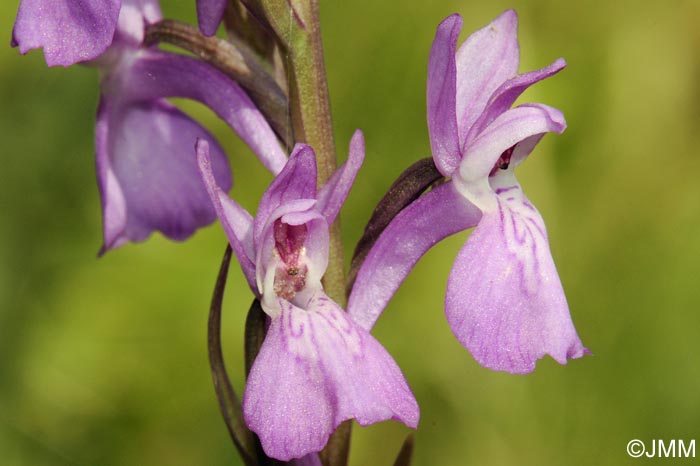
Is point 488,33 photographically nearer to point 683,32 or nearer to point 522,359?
point 522,359

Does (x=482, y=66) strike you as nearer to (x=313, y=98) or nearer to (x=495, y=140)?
(x=495, y=140)

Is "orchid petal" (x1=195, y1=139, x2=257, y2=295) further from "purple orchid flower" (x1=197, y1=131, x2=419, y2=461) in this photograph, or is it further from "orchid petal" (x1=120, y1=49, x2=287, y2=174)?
"orchid petal" (x1=120, y1=49, x2=287, y2=174)

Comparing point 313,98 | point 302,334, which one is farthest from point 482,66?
point 302,334

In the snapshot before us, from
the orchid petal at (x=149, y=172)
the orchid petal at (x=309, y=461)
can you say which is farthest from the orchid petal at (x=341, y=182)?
the orchid petal at (x=149, y=172)

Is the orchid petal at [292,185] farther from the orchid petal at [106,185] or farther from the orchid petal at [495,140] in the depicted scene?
the orchid petal at [106,185]

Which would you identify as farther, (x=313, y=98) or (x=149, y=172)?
(x=149, y=172)

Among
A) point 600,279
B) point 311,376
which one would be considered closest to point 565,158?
point 600,279
